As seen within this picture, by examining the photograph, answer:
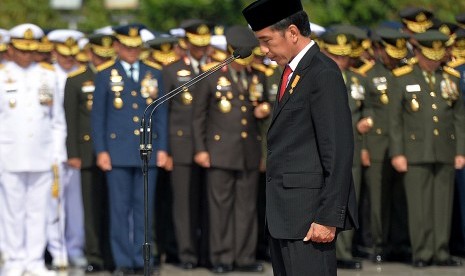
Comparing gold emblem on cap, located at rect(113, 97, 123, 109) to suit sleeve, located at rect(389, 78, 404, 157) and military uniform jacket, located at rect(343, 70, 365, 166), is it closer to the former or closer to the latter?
military uniform jacket, located at rect(343, 70, 365, 166)

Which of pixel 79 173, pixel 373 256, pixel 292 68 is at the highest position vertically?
pixel 292 68

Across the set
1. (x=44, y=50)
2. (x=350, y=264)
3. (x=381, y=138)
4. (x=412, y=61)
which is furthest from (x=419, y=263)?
(x=44, y=50)

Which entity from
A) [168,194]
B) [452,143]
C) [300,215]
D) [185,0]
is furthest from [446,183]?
[185,0]

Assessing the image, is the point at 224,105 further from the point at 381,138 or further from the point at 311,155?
the point at 311,155

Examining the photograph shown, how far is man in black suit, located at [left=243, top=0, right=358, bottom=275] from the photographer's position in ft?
24.3

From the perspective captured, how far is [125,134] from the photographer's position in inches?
504

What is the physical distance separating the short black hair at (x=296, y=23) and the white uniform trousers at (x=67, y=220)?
6.46 m

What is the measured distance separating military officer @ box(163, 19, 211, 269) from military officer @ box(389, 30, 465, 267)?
1878 millimetres

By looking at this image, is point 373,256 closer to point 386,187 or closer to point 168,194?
point 386,187

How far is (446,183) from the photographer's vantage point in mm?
13562

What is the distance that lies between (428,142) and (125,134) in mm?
2790

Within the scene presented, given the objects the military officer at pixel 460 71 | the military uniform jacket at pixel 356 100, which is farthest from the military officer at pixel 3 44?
the military officer at pixel 460 71

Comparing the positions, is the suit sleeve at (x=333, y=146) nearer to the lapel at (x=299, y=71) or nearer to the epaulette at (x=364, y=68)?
the lapel at (x=299, y=71)

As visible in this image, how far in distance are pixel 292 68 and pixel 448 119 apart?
597 centimetres
